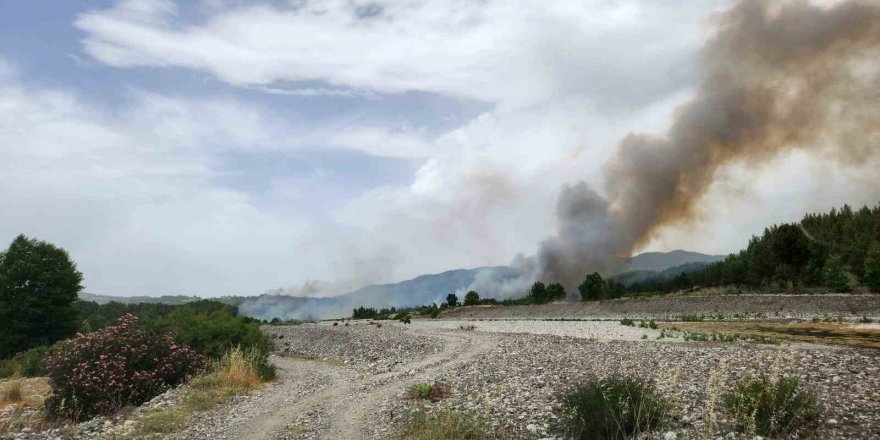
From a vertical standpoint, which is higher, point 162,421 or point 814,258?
point 814,258

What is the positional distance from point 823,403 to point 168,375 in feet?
78.4

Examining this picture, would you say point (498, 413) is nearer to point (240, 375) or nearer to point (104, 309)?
point (240, 375)

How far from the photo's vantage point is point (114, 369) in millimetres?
21578

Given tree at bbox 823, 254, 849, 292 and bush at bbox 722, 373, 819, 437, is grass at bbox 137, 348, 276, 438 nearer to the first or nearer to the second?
bush at bbox 722, 373, 819, 437

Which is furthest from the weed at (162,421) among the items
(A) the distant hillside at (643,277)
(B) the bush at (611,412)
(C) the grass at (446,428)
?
(A) the distant hillside at (643,277)

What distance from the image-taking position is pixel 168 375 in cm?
2377

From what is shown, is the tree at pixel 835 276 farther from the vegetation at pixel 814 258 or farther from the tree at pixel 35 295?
the tree at pixel 35 295

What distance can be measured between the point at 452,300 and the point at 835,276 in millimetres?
61281

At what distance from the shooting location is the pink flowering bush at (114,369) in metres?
20.3

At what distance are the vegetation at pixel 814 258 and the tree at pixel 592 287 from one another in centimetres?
1344

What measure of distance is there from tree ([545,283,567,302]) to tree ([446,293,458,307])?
64.2ft

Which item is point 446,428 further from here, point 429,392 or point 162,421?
point 162,421

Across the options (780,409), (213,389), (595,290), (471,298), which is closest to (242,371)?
(213,389)

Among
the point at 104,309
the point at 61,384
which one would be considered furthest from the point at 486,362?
the point at 104,309
